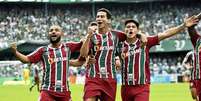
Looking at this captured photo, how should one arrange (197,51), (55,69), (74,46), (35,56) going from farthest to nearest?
(197,51)
(74,46)
(35,56)
(55,69)

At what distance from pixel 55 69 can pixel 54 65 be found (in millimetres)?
79

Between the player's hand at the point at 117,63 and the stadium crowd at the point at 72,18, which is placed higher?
the stadium crowd at the point at 72,18

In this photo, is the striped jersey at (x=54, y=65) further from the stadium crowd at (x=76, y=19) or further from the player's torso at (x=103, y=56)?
the stadium crowd at (x=76, y=19)

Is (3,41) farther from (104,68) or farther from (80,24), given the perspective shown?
(104,68)

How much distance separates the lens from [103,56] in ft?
34.5

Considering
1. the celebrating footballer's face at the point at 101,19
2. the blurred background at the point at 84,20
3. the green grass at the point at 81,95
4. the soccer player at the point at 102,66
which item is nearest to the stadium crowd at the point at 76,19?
the blurred background at the point at 84,20

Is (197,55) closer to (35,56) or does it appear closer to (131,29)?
(131,29)

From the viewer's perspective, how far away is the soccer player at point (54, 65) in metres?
10.5

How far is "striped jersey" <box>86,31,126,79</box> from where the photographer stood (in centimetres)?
1052

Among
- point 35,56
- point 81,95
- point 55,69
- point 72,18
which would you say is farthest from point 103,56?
point 72,18

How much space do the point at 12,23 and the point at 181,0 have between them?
1634 centimetres

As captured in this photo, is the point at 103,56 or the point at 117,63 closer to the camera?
the point at 103,56

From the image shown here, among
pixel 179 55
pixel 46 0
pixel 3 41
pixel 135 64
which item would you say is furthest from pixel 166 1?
pixel 135 64

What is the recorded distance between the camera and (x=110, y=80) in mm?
10586
